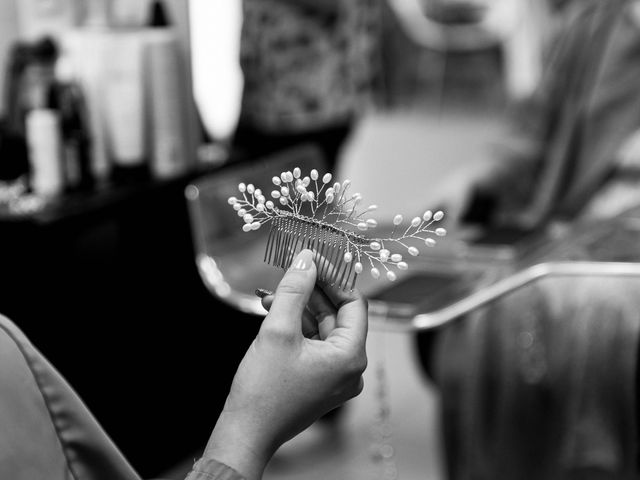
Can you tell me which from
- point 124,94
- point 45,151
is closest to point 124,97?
point 124,94

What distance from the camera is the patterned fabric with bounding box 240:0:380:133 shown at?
261 centimetres

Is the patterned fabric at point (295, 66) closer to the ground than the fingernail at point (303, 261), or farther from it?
closer to the ground

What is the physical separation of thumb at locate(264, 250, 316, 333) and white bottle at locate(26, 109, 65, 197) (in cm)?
127

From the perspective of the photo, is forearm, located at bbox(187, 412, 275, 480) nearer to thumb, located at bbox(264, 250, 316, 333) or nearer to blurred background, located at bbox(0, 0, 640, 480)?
thumb, located at bbox(264, 250, 316, 333)


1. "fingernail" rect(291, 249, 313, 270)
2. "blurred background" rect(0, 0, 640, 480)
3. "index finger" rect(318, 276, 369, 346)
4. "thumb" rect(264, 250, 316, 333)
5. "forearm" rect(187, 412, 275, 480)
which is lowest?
"blurred background" rect(0, 0, 640, 480)

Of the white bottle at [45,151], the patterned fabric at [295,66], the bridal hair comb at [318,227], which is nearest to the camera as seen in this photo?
the bridal hair comb at [318,227]

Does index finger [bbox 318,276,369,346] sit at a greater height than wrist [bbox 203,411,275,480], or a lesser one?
greater

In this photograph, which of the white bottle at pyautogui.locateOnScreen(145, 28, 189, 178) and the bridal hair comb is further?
the white bottle at pyautogui.locateOnScreen(145, 28, 189, 178)

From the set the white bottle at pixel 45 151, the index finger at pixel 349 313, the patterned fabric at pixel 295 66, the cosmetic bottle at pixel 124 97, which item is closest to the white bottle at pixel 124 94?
the cosmetic bottle at pixel 124 97

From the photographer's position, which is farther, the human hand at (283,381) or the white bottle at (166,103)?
the white bottle at (166,103)

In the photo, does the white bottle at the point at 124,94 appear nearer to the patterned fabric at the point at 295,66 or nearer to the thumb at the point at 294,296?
the patterned fabric at the point at 295,66

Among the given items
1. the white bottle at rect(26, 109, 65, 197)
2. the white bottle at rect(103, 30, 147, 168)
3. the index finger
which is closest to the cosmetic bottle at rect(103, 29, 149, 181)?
the white bottle at rect(103, 30, 147, 168)

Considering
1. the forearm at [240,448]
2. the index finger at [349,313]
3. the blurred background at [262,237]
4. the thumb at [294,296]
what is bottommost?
the blurred background at [262,237]

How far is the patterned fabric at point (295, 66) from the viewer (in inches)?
103
